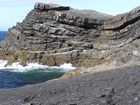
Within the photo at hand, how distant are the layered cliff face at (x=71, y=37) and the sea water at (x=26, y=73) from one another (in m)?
0.94

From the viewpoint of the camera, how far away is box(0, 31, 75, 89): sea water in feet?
92.7

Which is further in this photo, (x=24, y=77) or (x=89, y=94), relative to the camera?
(x=24, y=77)

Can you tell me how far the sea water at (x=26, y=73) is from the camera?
28266 mm

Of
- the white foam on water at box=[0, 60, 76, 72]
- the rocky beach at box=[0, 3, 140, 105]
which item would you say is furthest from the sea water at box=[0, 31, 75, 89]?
the rocky beach at box=[0, 3, 140, 105]

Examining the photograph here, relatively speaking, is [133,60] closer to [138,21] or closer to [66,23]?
[138,21]

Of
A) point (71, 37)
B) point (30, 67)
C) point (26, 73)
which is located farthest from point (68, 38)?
point (26, 73)

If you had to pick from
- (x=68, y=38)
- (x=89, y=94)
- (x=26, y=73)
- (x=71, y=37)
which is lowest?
(x=26, y=73)

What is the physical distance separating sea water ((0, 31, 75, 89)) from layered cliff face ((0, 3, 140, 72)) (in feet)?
3.08

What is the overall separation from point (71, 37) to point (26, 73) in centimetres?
791

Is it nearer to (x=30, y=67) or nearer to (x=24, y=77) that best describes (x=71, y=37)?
(x=30, y=67)

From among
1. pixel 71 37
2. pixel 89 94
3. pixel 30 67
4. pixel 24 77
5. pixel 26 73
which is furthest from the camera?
pixel 71 37

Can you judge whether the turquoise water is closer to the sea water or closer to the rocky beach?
the sea water

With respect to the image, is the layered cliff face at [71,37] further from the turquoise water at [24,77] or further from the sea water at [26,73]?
the turquoise water at [24,77]

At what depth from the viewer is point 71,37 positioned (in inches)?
1500
